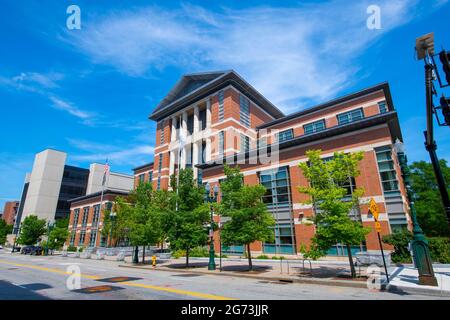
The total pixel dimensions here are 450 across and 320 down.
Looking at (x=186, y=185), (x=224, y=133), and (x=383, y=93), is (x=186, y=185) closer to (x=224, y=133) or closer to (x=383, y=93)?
(x=224, y=133)

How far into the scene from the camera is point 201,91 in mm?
44688

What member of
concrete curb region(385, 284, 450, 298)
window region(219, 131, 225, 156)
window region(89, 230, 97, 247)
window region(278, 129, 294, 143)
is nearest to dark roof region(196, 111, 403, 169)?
window region(278, 129, 294, 143)

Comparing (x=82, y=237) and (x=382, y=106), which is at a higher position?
(x=382, y=106)

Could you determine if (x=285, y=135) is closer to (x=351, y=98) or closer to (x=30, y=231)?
(x=351, y=98)

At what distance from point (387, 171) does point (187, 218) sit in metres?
17.5

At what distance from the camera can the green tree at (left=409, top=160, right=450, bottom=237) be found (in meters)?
34.9

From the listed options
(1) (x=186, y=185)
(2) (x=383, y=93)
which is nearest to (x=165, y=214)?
(1) (x=186, y=185)

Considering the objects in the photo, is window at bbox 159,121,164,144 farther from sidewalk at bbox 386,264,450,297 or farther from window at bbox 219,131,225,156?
sidewalk at bbox 386,264,450,297

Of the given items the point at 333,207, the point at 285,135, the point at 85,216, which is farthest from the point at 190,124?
the point at 333,207

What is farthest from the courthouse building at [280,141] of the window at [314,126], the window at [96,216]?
the window at [96,216]

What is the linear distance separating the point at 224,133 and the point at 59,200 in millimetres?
68254

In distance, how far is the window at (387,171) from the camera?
832 inches

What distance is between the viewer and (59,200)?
8006 cm
